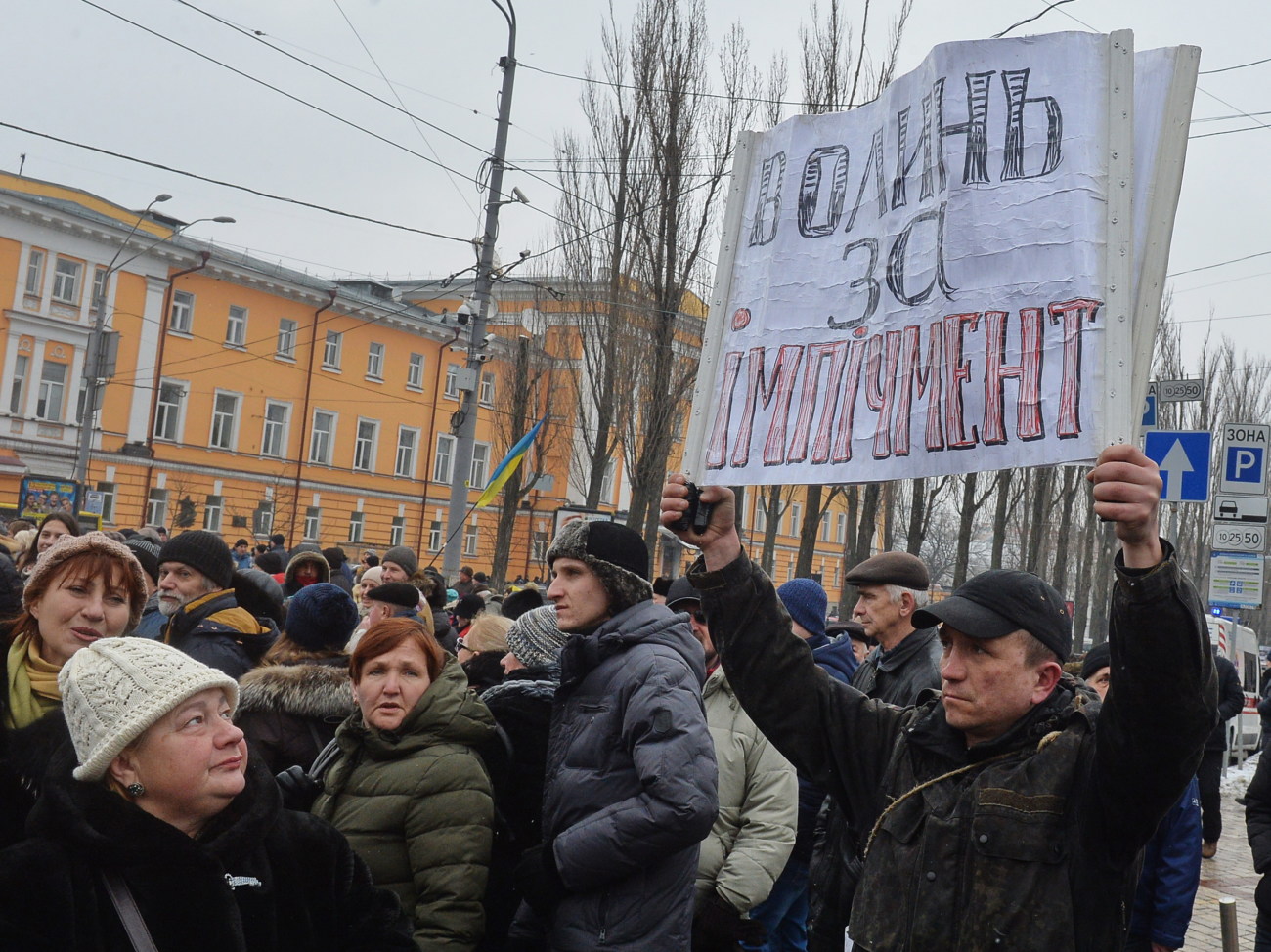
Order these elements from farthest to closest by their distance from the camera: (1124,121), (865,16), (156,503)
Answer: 1. (156,503)
2. (865,16)
3. (1124,121)

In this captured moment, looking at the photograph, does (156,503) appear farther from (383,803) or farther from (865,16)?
(383,803)

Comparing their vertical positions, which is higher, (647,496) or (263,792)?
(647,496)

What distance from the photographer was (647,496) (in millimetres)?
25922

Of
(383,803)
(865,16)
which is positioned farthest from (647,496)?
(383,803)

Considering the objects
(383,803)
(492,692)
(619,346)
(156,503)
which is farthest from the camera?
(156,503)

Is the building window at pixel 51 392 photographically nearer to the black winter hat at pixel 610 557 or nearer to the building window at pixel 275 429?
the building window at pixel 275 429

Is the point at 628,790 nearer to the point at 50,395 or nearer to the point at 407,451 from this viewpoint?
the point at 50,395

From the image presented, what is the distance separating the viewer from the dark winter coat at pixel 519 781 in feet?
12.6

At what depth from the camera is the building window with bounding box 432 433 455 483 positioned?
168ft

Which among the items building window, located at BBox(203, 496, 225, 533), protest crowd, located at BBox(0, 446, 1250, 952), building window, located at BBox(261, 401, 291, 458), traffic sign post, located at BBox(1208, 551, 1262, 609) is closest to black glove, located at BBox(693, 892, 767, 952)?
protest crowd, located at BBox(0, 446, 1250, 952)

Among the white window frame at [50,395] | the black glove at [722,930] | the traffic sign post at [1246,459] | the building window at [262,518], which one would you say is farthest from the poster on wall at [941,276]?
the building window at [262,518]

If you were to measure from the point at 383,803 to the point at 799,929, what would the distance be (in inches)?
98.9

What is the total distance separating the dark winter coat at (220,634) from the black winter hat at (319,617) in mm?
429

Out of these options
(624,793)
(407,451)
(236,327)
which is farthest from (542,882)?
(407,451)
